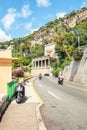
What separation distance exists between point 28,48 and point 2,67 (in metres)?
125

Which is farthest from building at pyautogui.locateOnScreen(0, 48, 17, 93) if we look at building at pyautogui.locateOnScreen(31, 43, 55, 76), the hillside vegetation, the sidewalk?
building at pyautogui.locateOnScreen(31, 43, 55, 76)

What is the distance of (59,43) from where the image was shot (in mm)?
76188

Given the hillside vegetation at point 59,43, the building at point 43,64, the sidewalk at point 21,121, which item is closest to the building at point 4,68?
the sidewalk at point 21,121

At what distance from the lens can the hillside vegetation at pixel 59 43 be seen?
5795 centimetres

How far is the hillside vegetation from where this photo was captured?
190ft

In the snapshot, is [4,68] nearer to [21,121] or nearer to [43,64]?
[21,121]

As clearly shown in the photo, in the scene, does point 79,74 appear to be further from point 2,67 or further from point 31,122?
point 31,122

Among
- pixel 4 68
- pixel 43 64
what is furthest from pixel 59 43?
pixel 4 68

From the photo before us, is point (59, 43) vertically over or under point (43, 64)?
over

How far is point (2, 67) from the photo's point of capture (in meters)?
18.4

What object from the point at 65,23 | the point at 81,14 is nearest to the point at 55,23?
the point at 65,23

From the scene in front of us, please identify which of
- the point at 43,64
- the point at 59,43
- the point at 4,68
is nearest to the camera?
the point at 4,68

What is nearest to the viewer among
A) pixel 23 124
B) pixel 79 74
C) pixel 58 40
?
pixel 23 124

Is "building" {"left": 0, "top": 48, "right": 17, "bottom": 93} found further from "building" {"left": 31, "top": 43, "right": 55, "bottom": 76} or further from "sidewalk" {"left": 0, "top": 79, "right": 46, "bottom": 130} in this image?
"building" {"left": 31, "top": 43, "right": 55, "bottom": 76}
